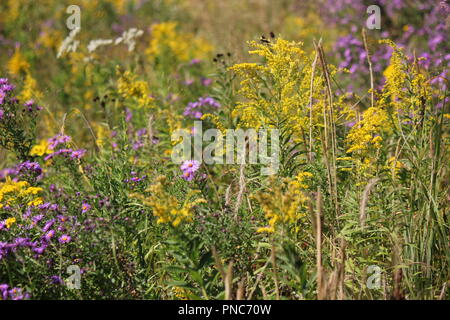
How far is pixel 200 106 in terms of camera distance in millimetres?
4492

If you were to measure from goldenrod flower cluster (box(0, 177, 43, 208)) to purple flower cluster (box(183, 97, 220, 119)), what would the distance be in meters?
1.65

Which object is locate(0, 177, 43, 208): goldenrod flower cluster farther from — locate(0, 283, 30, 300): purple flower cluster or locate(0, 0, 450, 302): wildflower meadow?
locate(0, 283, 30, 300): purple flower cluster

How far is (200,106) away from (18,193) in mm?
1911

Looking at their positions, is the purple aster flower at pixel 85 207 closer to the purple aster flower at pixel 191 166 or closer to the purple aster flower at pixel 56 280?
the purple aster flower at pixel 56 280

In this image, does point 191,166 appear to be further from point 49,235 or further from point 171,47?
point 171,47

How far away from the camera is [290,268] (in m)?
2.30

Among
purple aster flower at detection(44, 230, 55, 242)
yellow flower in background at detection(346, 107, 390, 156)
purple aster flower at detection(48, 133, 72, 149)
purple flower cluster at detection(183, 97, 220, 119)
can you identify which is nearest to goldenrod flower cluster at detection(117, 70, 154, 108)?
purple flower cluster at detection(183, 97, 220, 119)

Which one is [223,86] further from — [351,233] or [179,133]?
[351,233]

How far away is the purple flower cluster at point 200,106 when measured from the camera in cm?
439

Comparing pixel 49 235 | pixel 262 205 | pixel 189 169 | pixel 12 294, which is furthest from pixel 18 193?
pixel 262 205

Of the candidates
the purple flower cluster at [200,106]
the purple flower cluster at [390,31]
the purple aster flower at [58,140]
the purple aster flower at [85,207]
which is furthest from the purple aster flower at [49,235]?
the purple flower cluster at [390,31]

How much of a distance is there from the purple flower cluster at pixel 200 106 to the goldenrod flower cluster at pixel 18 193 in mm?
1654

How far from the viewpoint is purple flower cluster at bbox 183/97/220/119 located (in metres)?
4.39

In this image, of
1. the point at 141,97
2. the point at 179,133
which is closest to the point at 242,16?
the point at 141,97
